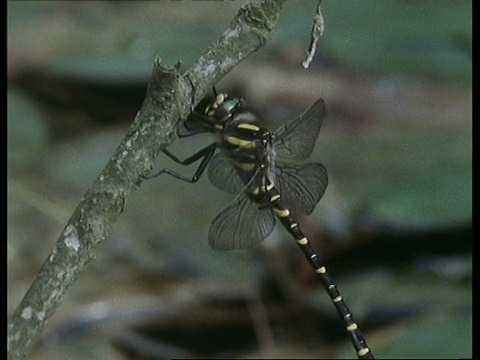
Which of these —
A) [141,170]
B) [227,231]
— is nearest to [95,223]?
[141,170]

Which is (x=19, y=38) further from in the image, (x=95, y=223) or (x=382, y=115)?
(x=95, y=223)

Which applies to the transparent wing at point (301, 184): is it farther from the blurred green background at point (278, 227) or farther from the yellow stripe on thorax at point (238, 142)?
the blurred green background at point (278, 227)

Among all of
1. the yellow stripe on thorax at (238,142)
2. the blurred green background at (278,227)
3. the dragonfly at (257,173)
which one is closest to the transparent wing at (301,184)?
the dragonfly at (257,173)

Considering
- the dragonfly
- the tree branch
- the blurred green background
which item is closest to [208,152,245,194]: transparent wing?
the dragonfly

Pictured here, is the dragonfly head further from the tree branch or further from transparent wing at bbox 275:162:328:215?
the tree branch

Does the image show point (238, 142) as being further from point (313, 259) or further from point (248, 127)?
point (313, 259)
